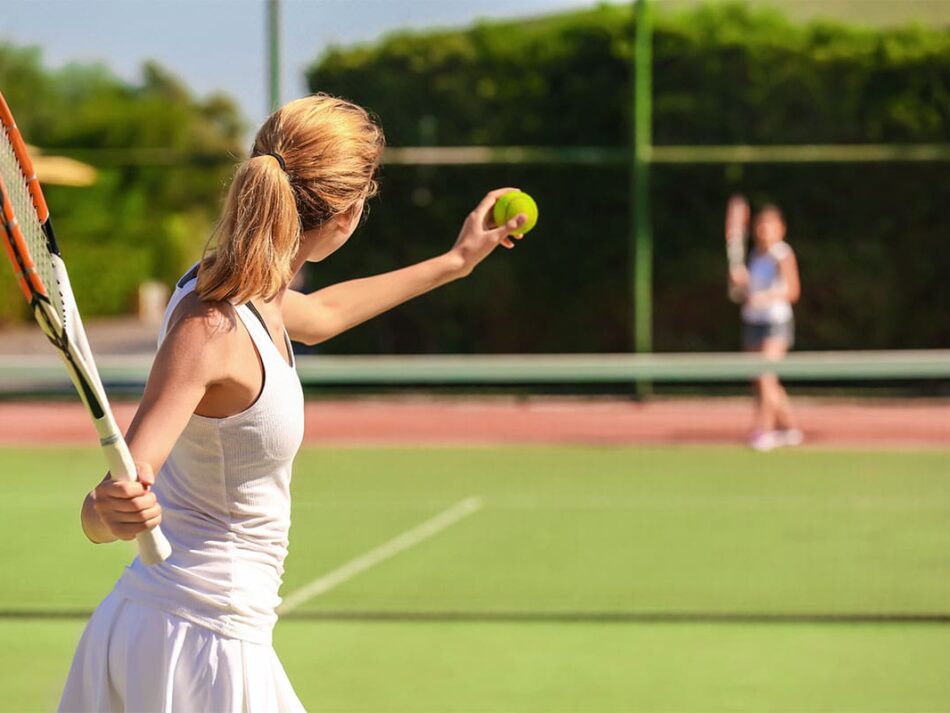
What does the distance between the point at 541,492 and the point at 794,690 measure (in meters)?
4.12

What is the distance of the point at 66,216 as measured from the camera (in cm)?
2205

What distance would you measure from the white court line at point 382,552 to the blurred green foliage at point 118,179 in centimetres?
937

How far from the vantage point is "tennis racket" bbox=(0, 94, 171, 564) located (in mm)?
2223

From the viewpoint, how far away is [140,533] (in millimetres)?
2279

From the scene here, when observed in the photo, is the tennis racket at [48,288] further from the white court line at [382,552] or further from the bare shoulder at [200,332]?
the white court line at [382,552]

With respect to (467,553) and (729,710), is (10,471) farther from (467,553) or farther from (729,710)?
(729,710)

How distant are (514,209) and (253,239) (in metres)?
0.90

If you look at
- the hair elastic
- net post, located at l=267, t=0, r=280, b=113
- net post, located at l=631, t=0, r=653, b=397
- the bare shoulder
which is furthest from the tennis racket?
net post, located at l=631, t=0, r=653, b=397

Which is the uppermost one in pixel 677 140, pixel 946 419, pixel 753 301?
pixel 677 140

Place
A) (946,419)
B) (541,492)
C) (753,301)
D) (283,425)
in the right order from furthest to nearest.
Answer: (946,419) < (753,301) < (541,492) < (283,425)

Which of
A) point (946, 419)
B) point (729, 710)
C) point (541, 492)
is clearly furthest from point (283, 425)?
point (946, 419)

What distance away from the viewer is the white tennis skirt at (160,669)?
2.42 meters

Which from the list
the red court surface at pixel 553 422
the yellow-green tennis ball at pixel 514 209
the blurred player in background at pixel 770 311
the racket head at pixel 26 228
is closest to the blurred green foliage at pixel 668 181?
the red court surface at pixel 553 422

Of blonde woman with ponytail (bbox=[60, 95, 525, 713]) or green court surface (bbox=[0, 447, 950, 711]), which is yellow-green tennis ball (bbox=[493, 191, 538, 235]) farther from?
green court surface (bbox=[0, 447, 950, 711])
